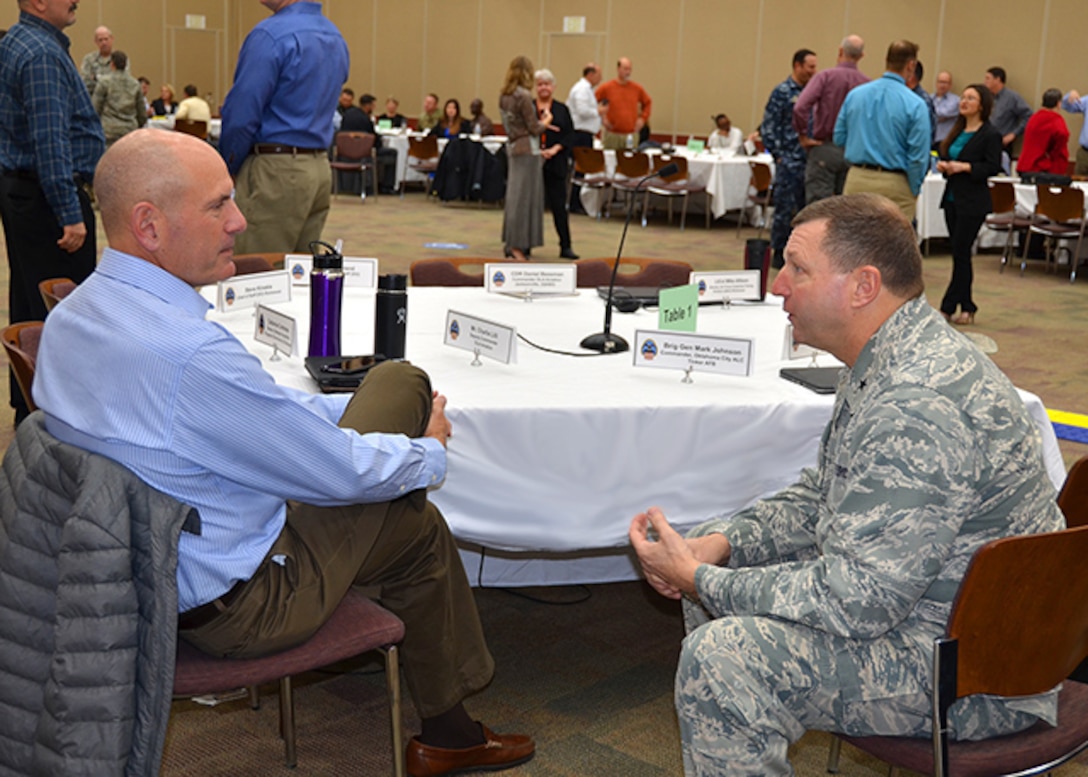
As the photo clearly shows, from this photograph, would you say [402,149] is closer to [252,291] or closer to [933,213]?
[933,213]

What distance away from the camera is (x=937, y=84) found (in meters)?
13.0

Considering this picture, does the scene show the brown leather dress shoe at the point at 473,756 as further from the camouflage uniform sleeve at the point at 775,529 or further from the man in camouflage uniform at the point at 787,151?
the man in camouflage uniform at the point at 787,151

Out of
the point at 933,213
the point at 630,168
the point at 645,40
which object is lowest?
the point at 933,213

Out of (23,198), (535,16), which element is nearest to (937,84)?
(535,16)

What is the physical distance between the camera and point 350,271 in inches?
129

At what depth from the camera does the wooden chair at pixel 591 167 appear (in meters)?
11.2

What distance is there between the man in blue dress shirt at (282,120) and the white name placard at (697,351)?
2.16 m

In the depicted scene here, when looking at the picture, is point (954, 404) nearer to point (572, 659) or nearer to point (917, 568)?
point (917, 568)

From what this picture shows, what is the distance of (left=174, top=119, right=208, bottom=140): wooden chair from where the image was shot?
13398 millimetres

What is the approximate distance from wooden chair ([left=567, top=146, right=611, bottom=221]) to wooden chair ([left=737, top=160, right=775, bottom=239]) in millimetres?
1318

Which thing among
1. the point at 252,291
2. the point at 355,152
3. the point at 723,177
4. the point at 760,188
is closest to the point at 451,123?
the point at 355,152

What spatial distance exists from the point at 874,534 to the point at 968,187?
225 inches

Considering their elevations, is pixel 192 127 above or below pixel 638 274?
above

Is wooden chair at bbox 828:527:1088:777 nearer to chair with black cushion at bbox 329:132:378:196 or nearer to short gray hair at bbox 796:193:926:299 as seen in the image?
short gray hair at bbox 796:193:926:299
